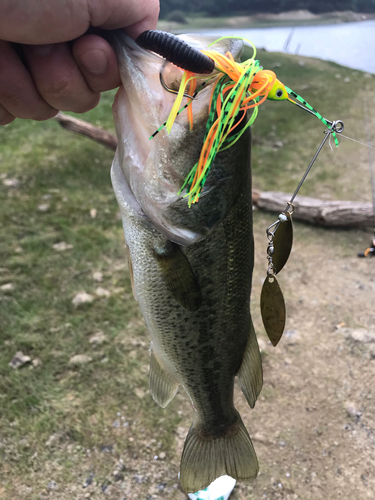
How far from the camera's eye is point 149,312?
1191mm

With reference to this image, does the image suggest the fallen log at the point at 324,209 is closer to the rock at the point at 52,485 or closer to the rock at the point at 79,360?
the rock at the point at 79,360

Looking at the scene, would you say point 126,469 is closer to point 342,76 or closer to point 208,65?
point 208,65

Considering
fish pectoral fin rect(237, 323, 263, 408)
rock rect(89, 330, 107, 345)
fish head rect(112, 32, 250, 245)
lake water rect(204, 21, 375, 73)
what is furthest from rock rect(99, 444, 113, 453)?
lake water rect(204, 21, 375, 73)

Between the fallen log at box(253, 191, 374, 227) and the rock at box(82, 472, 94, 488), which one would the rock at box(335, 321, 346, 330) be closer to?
the fallen log at box(253, 191, 374, 227)

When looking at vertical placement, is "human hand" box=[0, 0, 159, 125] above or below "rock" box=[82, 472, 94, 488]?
above

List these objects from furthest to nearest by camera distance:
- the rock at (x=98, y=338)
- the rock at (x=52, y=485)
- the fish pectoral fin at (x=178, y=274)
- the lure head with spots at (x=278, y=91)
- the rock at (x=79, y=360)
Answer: the rock at (x=98, y=338) < the rock at (x=79, y=360) < the rock at (x=52, y=485) < the fish pectoral fin at (x=178, y=274) < the lure head with spots at (x=278, y=91)

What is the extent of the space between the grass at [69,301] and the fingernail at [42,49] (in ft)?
6.79

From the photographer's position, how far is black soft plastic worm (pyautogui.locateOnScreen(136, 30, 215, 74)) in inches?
26.2

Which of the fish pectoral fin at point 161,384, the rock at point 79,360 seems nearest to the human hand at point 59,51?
the fish pectoral fin at point 161,384

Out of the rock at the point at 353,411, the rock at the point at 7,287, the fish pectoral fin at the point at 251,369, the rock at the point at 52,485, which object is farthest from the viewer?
the rock at the point at 7,287

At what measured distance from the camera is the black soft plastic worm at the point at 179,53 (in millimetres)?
666

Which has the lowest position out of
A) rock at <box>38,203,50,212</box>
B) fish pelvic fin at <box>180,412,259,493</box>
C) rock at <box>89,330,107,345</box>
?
rock at <box>38,203,50,212</box>

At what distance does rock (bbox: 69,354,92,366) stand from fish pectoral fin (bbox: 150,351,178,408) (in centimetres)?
140

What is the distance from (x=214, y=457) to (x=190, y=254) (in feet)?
2.76
